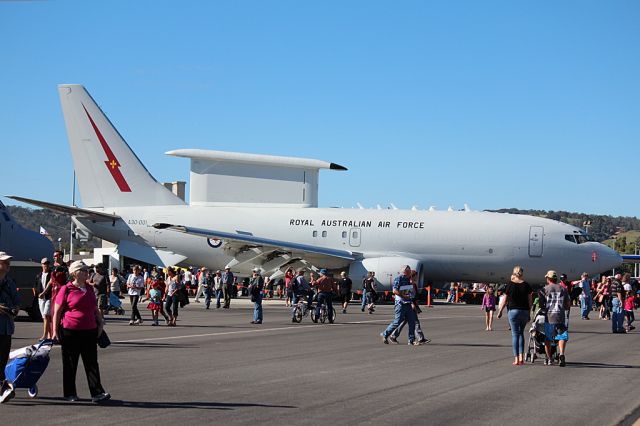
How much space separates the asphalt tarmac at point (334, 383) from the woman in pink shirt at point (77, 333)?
0.81 feet

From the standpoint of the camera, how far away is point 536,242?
39.9 meters

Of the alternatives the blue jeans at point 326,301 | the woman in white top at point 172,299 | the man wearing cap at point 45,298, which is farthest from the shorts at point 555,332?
the woman in white top at point 172,299

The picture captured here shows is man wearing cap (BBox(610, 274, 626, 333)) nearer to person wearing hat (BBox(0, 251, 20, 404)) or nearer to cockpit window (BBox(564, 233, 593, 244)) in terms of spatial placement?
cockpit window (BBox(564, 233, 593, 244))

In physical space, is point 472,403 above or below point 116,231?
below

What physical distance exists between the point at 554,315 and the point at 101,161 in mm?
32426

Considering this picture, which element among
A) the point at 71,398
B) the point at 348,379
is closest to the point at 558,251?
the point at 348,379

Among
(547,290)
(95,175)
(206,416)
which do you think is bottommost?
(206,416)

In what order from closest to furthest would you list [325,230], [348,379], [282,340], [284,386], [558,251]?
[284,386]
[348,379]
[282,340]
[558,251]
[325,230]

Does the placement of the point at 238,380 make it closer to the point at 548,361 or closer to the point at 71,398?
the point at 71,398

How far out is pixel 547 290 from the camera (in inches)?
633

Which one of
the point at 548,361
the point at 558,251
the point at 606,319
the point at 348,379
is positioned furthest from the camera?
the point at 558,251

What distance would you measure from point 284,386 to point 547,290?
6.04 meters

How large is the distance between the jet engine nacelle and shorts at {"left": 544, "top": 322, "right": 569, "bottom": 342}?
78.5 ft

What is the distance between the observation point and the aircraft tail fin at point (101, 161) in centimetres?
4419
